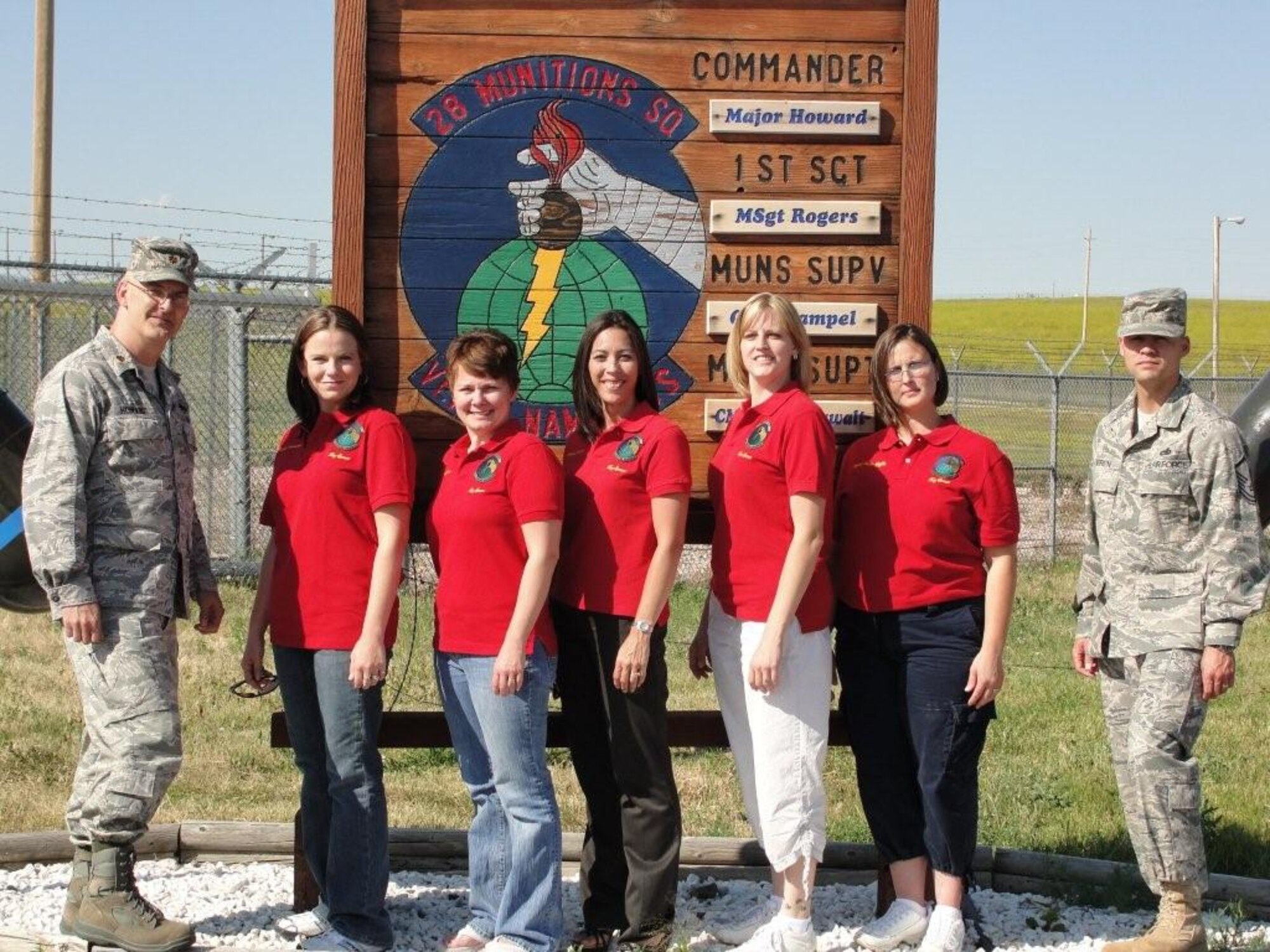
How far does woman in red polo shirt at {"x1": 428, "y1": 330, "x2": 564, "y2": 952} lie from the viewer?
14.9 ft

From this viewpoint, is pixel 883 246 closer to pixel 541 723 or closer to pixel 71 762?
pixel 541 723

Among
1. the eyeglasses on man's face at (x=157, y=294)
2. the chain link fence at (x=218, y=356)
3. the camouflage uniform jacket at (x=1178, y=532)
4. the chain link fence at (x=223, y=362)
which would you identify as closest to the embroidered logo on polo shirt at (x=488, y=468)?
the eyeglasses on man's face at (x=157, y=294)

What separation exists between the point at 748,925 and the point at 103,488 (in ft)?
7.62

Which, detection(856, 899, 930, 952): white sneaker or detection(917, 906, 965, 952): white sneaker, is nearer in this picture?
detection(917, 906, 965, 952): white sneaker

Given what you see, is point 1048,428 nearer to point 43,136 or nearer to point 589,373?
point 43,136

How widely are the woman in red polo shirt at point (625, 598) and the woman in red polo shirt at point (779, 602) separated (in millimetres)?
192

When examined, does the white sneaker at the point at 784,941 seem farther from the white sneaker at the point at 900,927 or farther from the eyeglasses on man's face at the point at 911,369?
the eyeglasses on man's face at the point at 911,369

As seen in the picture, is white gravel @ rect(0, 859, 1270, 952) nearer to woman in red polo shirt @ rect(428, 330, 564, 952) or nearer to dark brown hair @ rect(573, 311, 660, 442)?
woman in red polo shirt @ rect(428, 330, 564, 952)

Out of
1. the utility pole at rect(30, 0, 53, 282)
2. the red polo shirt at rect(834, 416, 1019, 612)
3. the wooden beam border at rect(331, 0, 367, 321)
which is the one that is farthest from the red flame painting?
the utility pole at rect(30, 0, 53, 282)

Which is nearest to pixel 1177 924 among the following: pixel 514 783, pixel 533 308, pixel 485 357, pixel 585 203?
pixel 514 783

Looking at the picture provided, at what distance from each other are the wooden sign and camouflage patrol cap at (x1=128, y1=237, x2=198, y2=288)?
619 millimetres

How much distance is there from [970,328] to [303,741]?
195 ft

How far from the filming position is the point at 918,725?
4.79m

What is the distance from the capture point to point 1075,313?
66.4m
